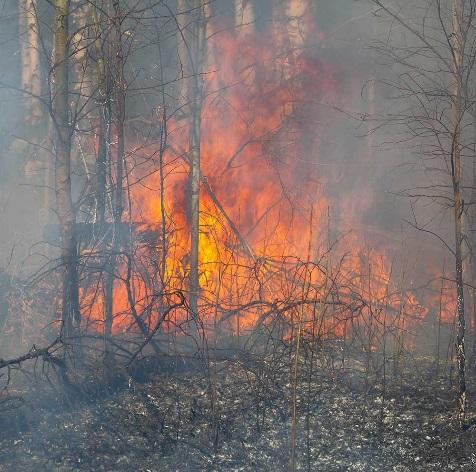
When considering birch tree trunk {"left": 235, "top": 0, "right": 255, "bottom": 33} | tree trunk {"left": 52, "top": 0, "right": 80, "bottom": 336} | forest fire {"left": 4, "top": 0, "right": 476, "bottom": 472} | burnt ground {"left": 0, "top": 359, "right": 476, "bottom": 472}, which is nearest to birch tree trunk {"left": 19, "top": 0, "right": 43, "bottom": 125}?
forest fire {"left": 4, "top": 0, "right": 476, "bottom": 472}

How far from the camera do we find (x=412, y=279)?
40.2 feet

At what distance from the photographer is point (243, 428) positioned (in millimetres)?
7105

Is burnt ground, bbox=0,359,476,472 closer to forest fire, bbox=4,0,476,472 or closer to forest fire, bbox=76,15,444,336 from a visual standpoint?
forest fire, bbox=4,0,476,472

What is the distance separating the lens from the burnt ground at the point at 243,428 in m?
6.39

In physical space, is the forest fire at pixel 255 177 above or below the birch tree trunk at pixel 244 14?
below

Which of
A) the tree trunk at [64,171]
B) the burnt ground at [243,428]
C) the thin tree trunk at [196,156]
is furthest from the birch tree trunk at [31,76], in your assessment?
the burnt ground at [243,428]

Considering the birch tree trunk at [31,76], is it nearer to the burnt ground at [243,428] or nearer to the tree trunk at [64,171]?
the tree trunk at [64,171]

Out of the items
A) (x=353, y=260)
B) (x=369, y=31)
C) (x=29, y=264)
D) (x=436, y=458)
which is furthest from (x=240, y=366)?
(x=369, y=31)

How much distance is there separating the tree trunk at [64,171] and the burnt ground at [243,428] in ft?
6.37

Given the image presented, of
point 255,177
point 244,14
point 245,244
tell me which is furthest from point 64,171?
point 244,14

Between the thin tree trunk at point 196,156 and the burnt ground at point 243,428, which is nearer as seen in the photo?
the burnt ground at point 243,428

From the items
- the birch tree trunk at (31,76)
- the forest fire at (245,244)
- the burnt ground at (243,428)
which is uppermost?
the birch tree trunk at (31,76)

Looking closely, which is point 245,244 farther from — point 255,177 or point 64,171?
point 64,171

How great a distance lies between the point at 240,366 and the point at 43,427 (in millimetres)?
2995
